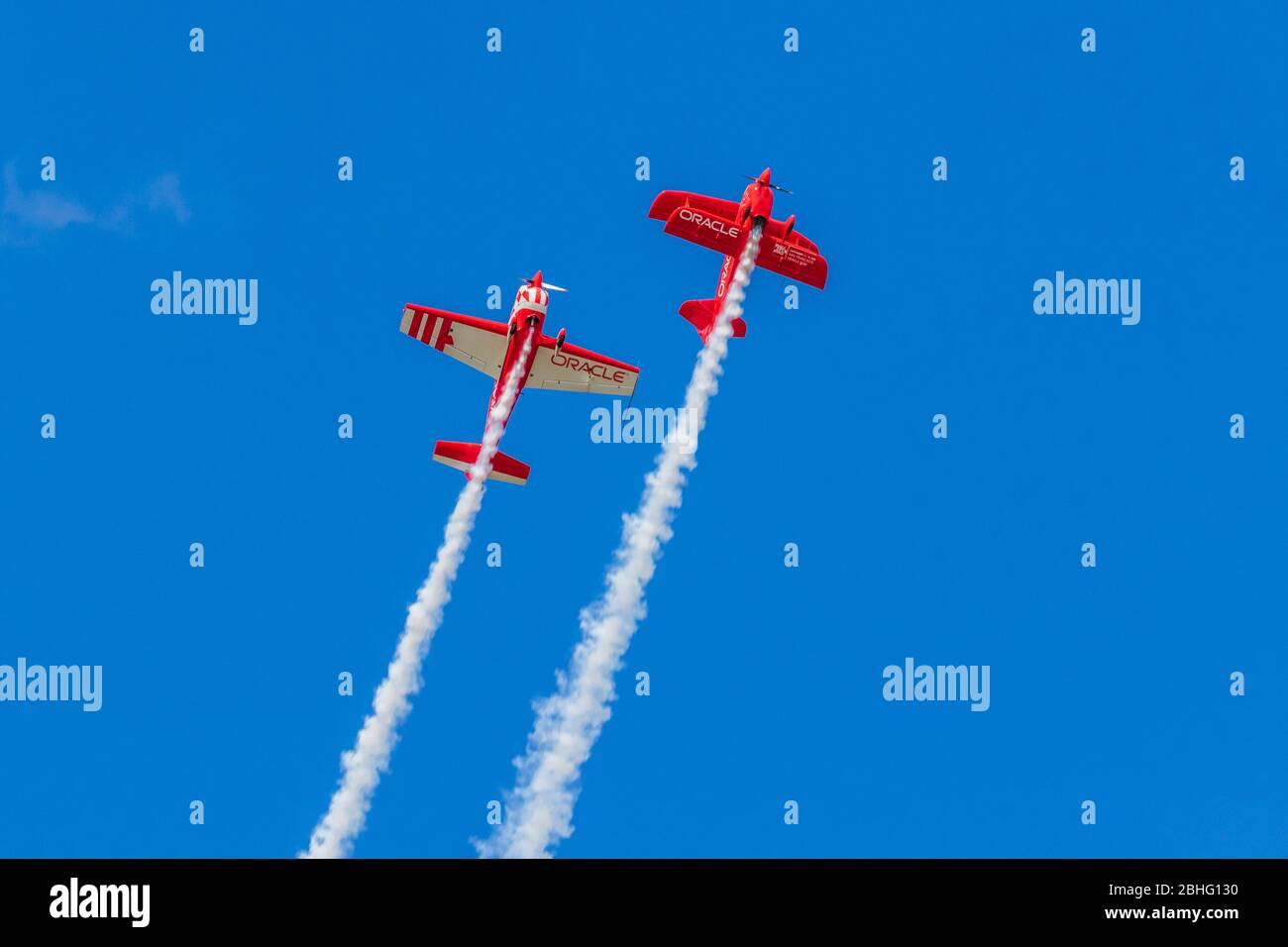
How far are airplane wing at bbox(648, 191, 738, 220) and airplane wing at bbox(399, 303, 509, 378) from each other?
7201mm

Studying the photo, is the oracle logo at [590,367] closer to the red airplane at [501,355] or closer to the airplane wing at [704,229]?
the red airplane at [501,355]

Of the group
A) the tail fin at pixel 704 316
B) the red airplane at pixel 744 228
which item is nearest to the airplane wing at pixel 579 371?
the tail fin at pixel 704 316

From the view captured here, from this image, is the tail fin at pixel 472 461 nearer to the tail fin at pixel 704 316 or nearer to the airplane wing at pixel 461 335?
the airplane wing at pixel 461 335

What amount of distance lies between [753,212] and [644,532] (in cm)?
1219

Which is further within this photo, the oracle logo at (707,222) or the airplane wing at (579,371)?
the airplane wing at (579,371)

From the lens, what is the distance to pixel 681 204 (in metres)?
66.6

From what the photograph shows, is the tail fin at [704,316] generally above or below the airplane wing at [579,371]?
above

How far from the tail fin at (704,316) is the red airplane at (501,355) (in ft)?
10.8

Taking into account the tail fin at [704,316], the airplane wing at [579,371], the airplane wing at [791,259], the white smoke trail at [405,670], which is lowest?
the white smoke trail at [405,670]

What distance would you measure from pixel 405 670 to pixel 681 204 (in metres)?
19.4

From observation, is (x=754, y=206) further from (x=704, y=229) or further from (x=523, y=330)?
(x=523, y=330)

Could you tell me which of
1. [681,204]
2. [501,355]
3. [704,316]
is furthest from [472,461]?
[681,204]

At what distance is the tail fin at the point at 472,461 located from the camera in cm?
6831

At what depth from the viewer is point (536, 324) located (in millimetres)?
67375
